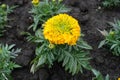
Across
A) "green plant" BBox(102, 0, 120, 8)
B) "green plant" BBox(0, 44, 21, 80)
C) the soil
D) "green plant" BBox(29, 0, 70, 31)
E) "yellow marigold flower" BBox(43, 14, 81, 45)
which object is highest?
"yellow marigold flower" BBox(43, 14, 81, 45)

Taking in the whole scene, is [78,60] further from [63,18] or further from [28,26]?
[28,26]

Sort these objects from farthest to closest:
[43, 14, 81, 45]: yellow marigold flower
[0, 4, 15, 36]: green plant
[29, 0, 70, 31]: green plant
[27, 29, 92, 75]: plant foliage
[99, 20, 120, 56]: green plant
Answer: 1. [0, 4, 15, 36]: green plant
2. [29, 0, 70, 31]: green plant
3. [99, 20, 120, 56]: green plant
4. [27, 29, 92, 75]: plant foliage
5. [43, 14, 81, 45]: yellow marigold flower

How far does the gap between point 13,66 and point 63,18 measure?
2.87 feet

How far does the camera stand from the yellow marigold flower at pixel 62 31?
337 cm

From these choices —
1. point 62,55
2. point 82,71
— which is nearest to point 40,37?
point 62,55

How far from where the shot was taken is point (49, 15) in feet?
14.4

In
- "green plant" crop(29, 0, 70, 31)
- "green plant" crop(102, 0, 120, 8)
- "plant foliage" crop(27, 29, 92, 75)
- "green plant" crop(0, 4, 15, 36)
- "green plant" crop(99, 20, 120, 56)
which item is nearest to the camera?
Result: "plant foliage" crop(27, 29, 92, 75)

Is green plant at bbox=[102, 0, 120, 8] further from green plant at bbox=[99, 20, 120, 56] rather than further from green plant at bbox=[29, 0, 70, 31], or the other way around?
green plant at bbox=[29, 0, 70, 31]

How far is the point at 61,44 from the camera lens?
12.2ft

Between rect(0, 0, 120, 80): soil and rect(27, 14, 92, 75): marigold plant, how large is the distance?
187mm

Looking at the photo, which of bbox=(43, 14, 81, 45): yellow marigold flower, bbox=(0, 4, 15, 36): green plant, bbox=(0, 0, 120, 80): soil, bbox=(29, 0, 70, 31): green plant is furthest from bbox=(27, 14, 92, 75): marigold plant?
bbox=(0, 4, 15, 36): green plant

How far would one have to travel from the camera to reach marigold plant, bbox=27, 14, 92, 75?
11.1 ft

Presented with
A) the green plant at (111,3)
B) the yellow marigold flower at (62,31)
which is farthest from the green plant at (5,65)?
the green plant at (111,3)

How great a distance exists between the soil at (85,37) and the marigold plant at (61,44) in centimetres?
19
